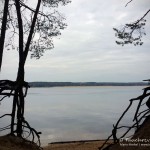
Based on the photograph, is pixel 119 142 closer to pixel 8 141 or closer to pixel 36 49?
pixel 8 141

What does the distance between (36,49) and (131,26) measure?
15.4ft

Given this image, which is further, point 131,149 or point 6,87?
point 6,87

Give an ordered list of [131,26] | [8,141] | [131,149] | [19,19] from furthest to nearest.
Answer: [19,19], [8,141], [131,26], [131,149]

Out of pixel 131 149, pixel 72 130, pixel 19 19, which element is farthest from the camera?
pixel 72 130

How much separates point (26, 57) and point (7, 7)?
1.84 metres

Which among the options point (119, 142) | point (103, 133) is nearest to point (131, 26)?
point (119, 142)

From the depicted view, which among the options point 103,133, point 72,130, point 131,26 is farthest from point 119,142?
point 72,130

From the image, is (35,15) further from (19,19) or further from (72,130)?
(72,130)

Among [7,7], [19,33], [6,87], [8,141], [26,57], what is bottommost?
[8,141]

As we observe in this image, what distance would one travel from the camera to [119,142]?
8320 millimetres

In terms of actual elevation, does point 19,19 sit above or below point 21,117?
above

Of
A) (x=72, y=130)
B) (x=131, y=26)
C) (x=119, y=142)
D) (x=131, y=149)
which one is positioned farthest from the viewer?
(x=72, y=130)

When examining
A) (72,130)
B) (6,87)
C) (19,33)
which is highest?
(19,33)

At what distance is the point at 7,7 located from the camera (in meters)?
11.6
